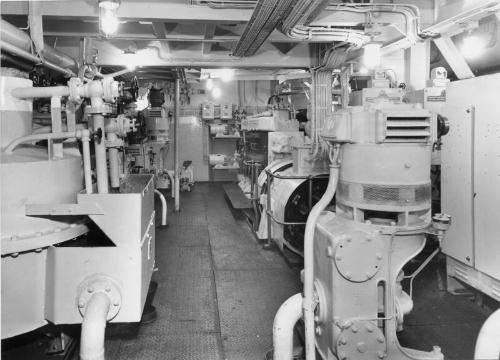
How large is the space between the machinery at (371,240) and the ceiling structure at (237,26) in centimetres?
95

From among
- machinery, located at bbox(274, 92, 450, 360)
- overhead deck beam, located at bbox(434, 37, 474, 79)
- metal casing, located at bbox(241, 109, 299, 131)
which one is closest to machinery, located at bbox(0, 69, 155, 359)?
machinery, located at bbox(274, 92, 450, 360)

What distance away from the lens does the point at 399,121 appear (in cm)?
227

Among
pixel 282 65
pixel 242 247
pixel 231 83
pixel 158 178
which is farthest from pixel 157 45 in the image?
pixel 231 83

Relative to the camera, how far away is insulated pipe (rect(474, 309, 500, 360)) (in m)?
Result: 1.34

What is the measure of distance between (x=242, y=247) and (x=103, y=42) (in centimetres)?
289

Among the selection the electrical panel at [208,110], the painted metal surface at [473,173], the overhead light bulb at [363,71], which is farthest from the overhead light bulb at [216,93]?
the painted metal surface at [473,173]

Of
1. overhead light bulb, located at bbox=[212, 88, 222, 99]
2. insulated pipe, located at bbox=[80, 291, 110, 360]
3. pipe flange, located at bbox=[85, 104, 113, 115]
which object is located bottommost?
insulated pipe, located at bbox=[80, 291, 110, 360]

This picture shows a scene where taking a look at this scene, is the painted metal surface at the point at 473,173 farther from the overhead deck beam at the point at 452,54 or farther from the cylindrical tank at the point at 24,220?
the cylindrical tank at the point at 24,220

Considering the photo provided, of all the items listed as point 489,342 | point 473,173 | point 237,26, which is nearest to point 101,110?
point 489,342

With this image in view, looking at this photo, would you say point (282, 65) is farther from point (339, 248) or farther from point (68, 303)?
point (68, 303)

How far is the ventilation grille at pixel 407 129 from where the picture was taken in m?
2.26

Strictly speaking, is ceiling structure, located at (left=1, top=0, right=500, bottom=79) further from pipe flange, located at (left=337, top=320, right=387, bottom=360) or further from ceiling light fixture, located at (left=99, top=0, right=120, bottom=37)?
pipe flange, located at (left=337, top=320, right=387, bottom=360)

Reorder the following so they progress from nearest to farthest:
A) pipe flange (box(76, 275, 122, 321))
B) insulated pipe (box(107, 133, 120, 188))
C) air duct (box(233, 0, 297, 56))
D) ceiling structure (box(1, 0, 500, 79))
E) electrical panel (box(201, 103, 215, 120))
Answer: pipe flange (box(76, 275, 122, 321)) < air duct (box(233, 0, 297, 56)) < insulated pipe (box(107, 133, 120, 188)) < ceiling structure (box(1, 0, 500, 79)) < electrical panel (box(201, 103, 215, 120))

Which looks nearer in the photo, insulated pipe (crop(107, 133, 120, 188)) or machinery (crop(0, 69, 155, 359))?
machinery (crop(0, 69, 155, 359))
